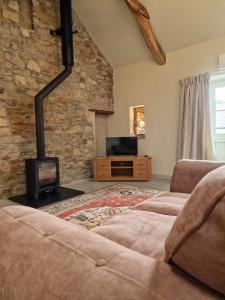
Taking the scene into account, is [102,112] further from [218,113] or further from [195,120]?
[218,113]

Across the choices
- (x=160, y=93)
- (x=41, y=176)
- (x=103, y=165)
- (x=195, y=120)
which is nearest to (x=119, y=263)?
(x=41, y=176)

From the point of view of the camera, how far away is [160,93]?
461cm

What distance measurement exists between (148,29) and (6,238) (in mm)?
4248

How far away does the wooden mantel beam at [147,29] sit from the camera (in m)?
3.59

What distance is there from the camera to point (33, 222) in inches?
33.6

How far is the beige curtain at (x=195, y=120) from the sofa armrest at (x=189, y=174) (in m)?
2.14

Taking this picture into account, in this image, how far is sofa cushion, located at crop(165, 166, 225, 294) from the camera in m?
0.52

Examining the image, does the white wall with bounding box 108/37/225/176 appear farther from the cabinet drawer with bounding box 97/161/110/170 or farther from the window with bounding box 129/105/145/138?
the cabinet drawer with bounding box 97/161/110/170

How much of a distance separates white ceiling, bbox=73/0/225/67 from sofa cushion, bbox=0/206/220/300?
13.7 feet

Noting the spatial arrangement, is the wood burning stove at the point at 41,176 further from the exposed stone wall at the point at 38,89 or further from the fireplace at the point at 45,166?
the exposed stone wall at the point at 38,89

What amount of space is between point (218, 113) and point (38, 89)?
349 cm

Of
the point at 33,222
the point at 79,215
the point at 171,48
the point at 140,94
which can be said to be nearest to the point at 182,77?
the point at 171,48

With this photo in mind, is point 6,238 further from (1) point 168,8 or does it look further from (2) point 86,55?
(2) point 86,55

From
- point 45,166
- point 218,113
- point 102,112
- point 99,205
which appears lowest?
point 99,205
